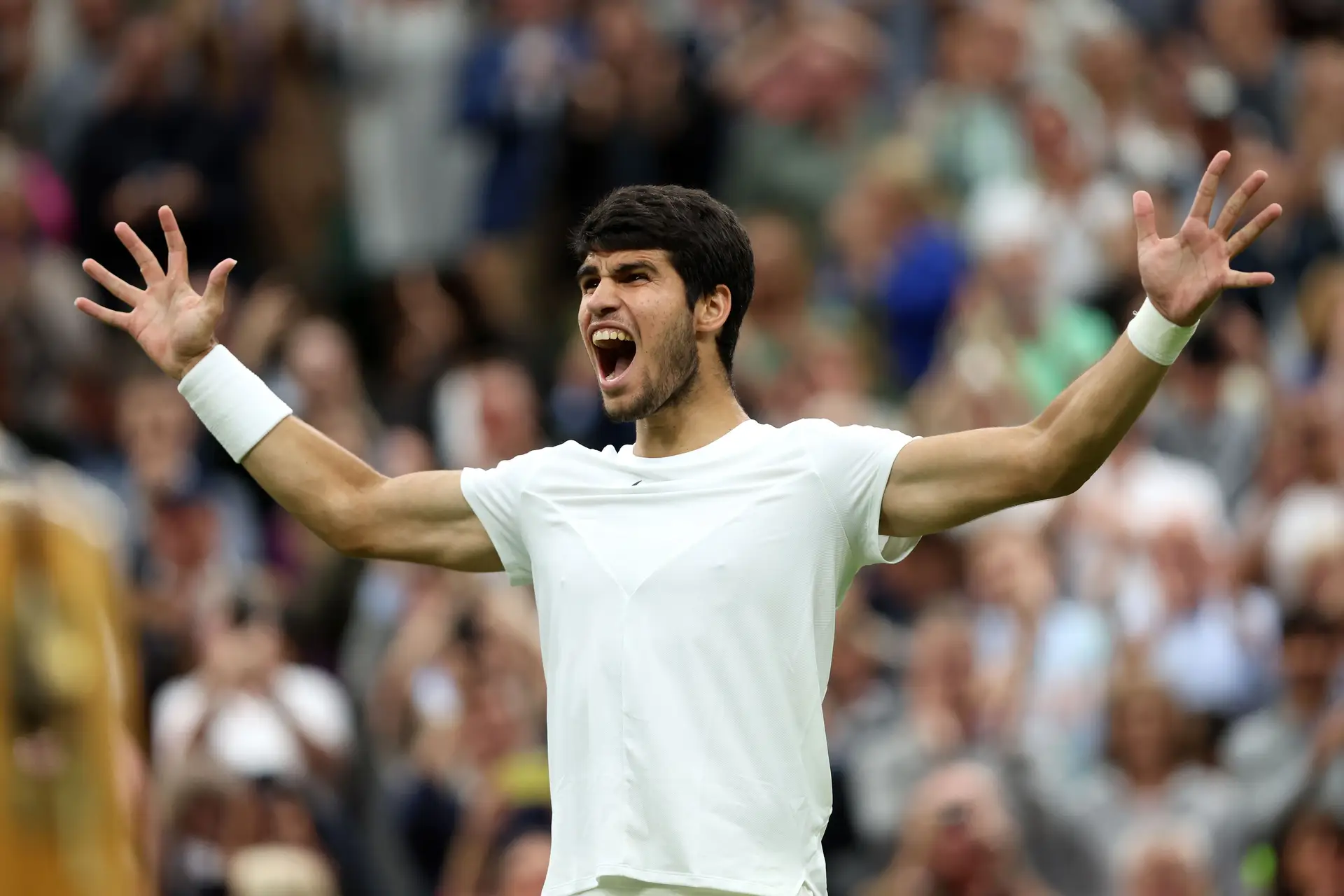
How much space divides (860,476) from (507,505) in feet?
2.67

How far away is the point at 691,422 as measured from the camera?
539 centimetres

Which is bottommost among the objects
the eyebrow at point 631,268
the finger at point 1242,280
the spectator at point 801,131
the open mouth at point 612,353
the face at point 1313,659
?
the face at point 1313,659

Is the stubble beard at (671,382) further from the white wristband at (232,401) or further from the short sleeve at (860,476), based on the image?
the white wristband at (232,401)

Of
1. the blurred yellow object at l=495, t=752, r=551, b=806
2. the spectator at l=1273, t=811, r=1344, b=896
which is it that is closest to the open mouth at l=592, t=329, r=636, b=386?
the blurred yellow object at l=495, t=752, r=551, b=806

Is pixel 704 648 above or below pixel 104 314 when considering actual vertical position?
below

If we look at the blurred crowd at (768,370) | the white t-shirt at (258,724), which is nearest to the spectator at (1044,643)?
the blurred crowd at (768,370)

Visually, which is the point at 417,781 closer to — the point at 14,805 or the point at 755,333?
the point at 755,333

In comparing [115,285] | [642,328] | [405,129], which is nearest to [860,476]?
[642,328]

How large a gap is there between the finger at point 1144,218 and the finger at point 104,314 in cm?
222

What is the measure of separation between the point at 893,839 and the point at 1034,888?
0.65 m

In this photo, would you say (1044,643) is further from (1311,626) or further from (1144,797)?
(1311,626)

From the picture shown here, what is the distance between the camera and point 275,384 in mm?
11797

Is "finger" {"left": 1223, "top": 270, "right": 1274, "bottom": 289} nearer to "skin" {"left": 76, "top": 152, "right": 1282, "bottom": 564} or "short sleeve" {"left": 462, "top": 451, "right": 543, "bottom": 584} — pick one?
"skin" {"left": 76, "top": 152, "right": 1282, "bottom": 564}

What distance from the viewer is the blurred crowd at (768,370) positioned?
30.6ft
